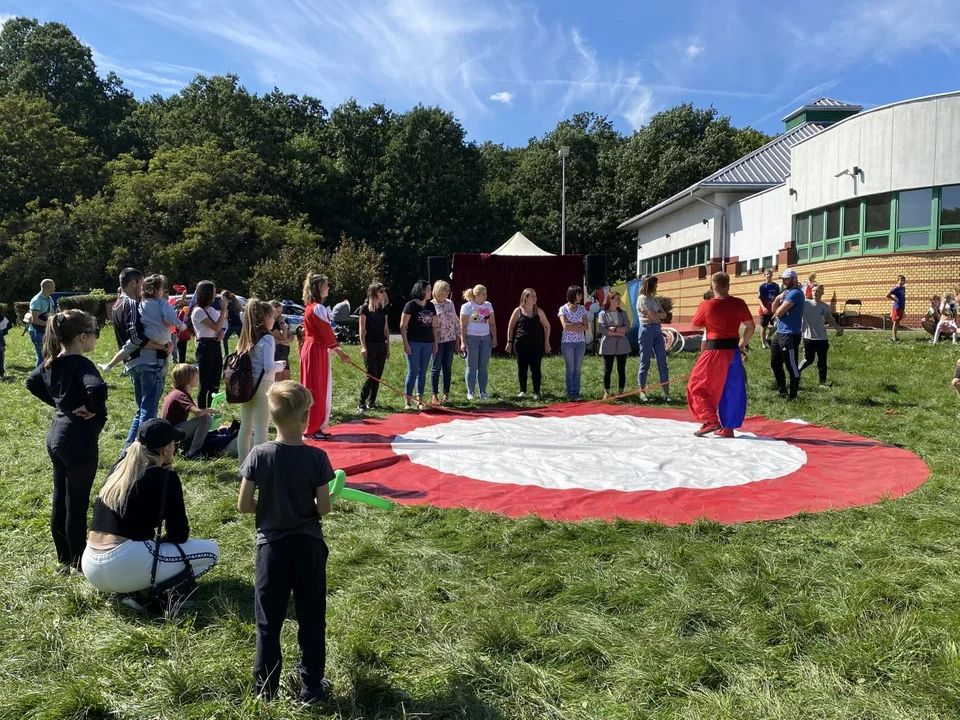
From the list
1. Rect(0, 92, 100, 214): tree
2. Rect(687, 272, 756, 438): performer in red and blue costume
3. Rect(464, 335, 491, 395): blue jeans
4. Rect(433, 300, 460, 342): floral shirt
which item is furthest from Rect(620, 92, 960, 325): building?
Rect(0, 92, 100, 214): tree

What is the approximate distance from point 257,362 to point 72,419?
188cm

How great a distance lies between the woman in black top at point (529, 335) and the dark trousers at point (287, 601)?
26.6 feet

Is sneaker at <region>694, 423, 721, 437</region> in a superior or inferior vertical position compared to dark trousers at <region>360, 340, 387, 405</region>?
inferior

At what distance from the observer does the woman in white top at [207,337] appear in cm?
795

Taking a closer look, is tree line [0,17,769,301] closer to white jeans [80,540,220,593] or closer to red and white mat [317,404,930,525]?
red and white mat [317,404,930,525]

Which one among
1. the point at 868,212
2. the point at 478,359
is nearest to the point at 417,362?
the point at 478,359

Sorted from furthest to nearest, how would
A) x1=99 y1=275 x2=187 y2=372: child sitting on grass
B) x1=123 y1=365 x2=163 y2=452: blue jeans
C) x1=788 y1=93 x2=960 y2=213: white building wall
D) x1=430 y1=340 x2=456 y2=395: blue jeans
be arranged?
x1=788 y1=93 x2=960 y2=213: white building wall, x1=430 y1=340 x2=456 y2=395: blue jeans, x1=123 y1=365 x2=163 y2=452: blue jeans, x1=99 y1=275 x2=187 y2=372: child sitting on grass

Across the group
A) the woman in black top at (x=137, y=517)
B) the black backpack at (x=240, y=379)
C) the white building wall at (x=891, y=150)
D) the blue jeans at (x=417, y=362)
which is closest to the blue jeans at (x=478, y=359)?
the blue jeans at (x=417, y=362)

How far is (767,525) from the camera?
477 cm

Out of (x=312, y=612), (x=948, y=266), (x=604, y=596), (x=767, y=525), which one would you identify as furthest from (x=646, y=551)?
(x=948, y=266)

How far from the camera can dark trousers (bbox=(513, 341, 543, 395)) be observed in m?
10.8

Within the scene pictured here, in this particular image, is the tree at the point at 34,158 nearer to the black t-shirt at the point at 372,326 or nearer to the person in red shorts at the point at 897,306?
the black t-shirt at the point at 372,326

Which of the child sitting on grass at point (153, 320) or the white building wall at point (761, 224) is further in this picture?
the white building wall at point (761, 224)

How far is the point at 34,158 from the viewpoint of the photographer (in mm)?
35594
